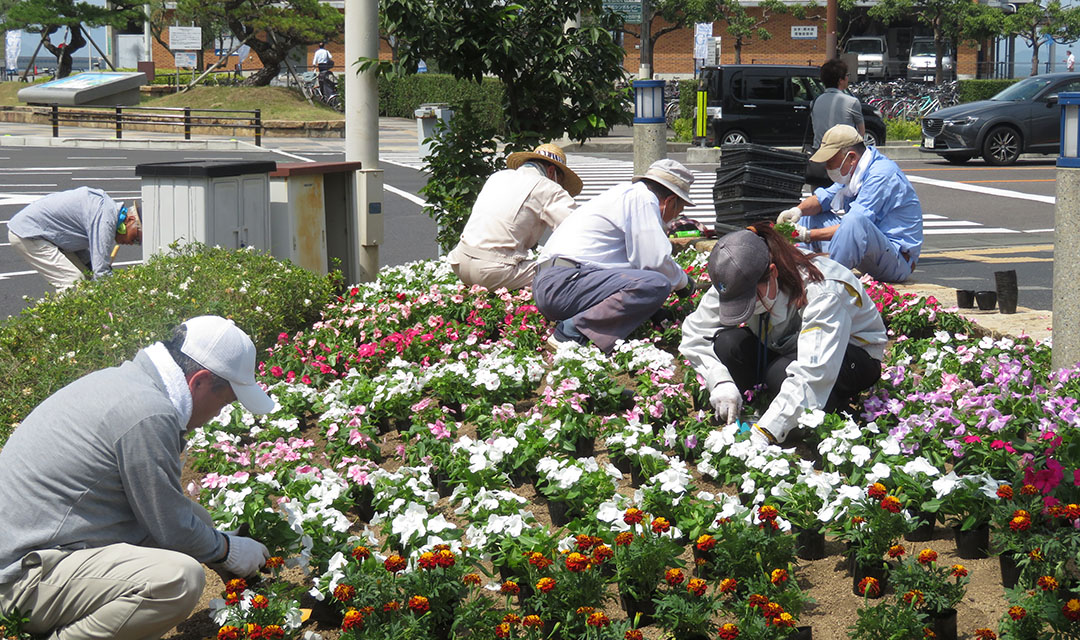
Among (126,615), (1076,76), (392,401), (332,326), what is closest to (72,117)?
(1076,76)

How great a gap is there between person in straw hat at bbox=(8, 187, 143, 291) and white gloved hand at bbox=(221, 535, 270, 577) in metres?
4.81

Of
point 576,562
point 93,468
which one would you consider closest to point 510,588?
point 576,562

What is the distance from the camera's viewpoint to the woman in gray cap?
4.48 meters

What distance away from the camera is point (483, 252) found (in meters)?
6.86

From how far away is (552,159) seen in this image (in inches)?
277

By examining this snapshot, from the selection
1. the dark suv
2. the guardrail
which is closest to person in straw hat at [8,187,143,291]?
the dark suv

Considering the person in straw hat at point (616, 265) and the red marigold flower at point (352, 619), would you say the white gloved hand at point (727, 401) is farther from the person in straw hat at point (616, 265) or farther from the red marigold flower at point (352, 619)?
the red marigold flower at point (352, 619)

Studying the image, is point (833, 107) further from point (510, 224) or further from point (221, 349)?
point (221, 349)

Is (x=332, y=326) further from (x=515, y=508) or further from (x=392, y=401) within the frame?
(x=515, y=508)

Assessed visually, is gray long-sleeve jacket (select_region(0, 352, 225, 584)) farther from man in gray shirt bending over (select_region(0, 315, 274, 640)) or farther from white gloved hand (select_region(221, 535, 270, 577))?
white gloved hand (select_region(221, 535, 270, 577))

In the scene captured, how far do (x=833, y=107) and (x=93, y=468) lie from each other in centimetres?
737

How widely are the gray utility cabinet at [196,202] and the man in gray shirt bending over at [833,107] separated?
14.5 feet

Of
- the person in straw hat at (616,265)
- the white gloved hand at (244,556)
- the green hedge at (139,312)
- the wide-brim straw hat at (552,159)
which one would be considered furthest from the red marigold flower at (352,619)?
the wide-brim straw hat at (552,159)

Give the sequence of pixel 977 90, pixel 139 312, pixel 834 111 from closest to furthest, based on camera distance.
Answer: pixel 139 312
pixel 834 111
pixel 977 90
